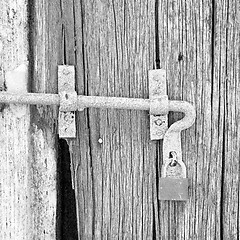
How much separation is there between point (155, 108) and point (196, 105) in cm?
17

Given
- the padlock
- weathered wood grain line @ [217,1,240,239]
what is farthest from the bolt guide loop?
weathered wood grain line @ [217,1,240,239]

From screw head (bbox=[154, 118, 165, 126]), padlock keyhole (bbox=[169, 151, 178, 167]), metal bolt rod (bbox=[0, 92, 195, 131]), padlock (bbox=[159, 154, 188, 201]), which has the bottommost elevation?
padlock (bbox=[159, 154, 188, 201])

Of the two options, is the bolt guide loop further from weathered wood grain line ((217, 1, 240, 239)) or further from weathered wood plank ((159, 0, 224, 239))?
weathered wood grain line ((217, 1, 240, 239))

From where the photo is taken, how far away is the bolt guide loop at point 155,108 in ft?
4.50

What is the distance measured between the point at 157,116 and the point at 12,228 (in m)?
0.61

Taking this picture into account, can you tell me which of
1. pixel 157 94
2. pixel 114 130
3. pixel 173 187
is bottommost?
pixel 173 187

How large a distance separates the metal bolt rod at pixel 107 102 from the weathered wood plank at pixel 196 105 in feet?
0.20

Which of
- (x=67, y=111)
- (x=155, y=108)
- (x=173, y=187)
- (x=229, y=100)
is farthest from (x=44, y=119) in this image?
(x=229, y=100)

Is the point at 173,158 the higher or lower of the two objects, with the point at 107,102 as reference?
lower

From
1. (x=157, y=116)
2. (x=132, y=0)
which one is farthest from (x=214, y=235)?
(x=132, y=0)

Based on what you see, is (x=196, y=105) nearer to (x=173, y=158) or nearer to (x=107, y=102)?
(x=173, y=158)

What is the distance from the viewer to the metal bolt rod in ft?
4.47

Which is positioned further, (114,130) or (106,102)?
(114,130)

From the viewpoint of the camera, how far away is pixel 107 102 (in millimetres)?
1386
